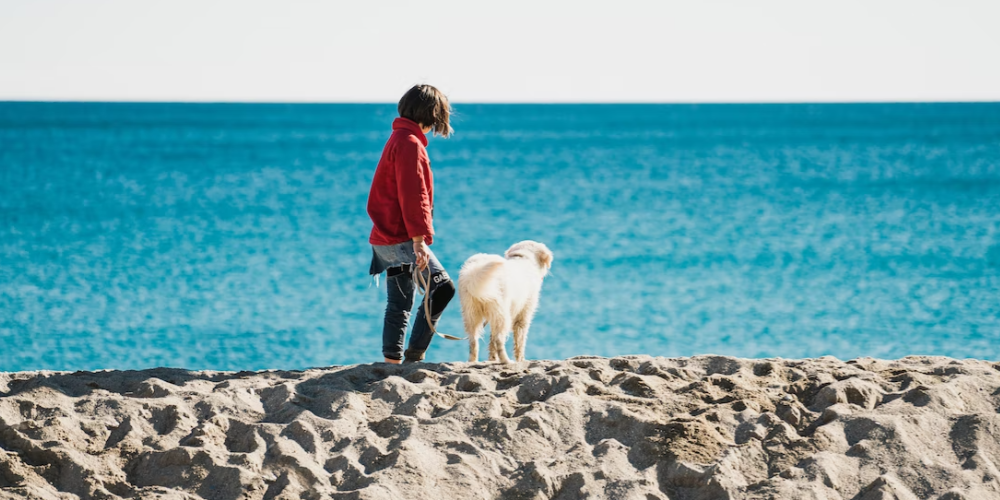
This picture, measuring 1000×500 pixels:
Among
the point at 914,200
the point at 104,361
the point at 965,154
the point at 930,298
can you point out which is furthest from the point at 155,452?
the point at 965,154

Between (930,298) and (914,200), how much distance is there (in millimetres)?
A: 15258

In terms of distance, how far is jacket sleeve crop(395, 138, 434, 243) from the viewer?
5137 millimetres

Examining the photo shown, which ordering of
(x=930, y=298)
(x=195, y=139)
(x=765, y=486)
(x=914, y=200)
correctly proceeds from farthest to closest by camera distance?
(x=195, y=139)
(x=914, y=200)
(x=930, y=298)
(x=765, y=486)

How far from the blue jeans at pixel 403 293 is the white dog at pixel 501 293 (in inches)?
14.1

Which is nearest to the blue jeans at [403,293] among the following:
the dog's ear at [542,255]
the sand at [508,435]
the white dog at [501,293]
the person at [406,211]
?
the person at [406,211]

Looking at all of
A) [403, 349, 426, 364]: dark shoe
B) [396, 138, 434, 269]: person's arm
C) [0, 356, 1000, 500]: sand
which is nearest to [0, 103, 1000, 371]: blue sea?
[403, 349, 426, 364]: dark shoe

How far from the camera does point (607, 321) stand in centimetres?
1268

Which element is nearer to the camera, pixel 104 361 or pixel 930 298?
pixel 104 361

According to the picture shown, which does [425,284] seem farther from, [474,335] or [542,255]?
[542,255]

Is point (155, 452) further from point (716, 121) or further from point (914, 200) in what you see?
point (716, 121)

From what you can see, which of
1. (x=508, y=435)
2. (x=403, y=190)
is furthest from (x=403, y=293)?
(x=508, y=435)

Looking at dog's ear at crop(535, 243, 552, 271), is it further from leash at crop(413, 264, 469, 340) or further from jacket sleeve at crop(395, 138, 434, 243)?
jacket sleeve at crop(395, 138, 434, 243)

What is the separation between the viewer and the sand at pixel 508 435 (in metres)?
3.68

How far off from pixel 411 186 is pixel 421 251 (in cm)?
39
